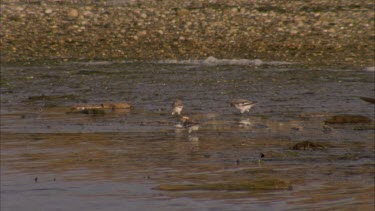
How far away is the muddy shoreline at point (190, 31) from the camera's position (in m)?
21.7

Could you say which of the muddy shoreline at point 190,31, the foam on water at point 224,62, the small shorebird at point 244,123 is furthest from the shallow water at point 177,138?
the muddy shoreline at point 190,31

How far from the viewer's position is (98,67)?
21.0 metres

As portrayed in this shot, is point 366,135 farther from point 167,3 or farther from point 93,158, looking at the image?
point 167,3

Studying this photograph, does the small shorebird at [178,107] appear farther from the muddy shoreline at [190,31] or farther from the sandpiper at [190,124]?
the muddy shoreline at [190,31]

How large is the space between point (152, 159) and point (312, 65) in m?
9.26

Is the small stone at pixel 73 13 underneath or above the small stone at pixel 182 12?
underneath

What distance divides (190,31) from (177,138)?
10.8 m

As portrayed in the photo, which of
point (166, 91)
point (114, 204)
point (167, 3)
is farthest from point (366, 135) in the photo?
point (167, 3)

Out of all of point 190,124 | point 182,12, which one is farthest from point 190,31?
point 190,124

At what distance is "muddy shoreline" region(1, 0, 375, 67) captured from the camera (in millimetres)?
21703

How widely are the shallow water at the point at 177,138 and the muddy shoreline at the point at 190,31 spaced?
1.35 m

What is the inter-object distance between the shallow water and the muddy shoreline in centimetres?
135

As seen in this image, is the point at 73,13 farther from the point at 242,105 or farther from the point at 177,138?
the point at 177,138

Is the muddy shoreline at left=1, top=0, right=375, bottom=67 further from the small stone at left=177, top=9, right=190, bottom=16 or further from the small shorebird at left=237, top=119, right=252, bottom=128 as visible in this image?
the small shorebird at left=237, top=119, right=252, bottom=128
